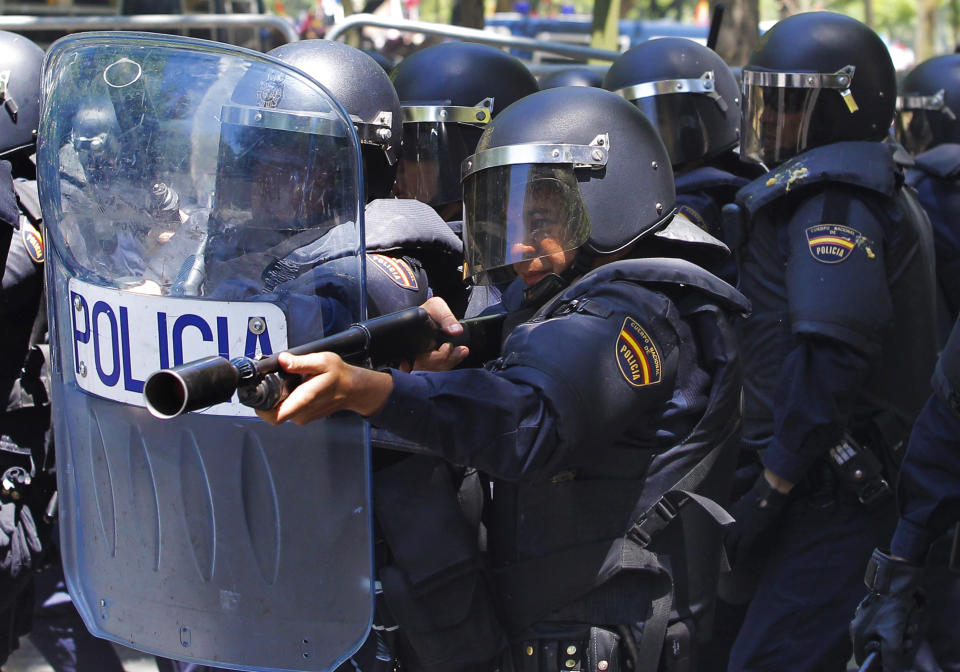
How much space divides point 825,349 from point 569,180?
1125 millimetres

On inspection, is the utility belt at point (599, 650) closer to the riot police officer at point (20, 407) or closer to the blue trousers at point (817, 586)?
the blue trousers at point (817, 586)

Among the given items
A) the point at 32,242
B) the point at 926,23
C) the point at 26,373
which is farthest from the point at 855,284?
the point at 926,23

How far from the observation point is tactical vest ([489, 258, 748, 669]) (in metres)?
2.17

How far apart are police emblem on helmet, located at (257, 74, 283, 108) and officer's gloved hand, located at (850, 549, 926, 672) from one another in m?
1.72

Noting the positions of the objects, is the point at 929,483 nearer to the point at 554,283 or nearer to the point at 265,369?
the point at 554,283

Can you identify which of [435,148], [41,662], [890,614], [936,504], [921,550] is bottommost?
[41,662]

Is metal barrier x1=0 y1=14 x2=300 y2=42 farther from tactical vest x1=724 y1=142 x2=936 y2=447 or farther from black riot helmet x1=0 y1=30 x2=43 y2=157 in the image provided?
tactical vest x1=724 y1=142 x2=936 y2=447

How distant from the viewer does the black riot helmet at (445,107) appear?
3670mm

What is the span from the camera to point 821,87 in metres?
3.48

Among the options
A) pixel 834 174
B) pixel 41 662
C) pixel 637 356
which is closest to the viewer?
pixel 637 356

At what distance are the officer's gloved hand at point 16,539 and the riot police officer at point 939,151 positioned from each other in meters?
3.05

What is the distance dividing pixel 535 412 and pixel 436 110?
2.08 meters

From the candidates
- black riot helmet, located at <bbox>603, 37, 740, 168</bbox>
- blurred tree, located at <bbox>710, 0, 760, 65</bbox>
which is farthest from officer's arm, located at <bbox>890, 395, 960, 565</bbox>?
blurred tree, located at <bbox>710, 0, 760, 65</bbox>

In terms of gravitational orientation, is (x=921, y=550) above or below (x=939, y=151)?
below
